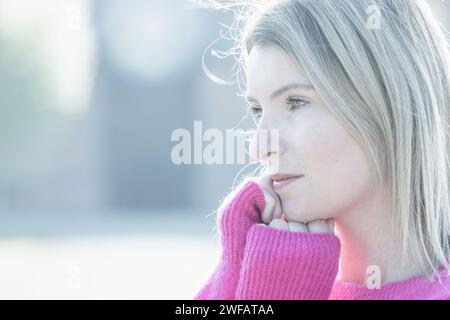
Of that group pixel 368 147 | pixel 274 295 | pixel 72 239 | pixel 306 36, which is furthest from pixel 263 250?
pixel 72 239

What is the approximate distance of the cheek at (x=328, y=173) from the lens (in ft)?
6.79

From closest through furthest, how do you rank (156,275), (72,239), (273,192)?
(273,192), (156,275), (72,239)

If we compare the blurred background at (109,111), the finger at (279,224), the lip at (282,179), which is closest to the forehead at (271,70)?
the lip at (282,179)

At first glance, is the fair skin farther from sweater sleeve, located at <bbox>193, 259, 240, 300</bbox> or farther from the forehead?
sweater sleeve, located at <bbox>193, 259, 240, 300</bbox>

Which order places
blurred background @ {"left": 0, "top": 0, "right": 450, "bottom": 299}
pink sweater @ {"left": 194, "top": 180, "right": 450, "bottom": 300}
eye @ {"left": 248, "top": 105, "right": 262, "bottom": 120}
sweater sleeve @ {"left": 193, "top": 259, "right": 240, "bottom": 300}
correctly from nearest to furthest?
pink sweater @ {"left": 194, "top": 180, "right": 450, "bottom": 300} < sweater sleeve @ {"left": 193, "top": 259, "right": 240, "bottom": 300} < eye @ {"left": 248, "top": 105, "right": 262, "bottom": 120} < blurred background @ {"left": 0, "top": 0, "right": 450, "bottom": 299}

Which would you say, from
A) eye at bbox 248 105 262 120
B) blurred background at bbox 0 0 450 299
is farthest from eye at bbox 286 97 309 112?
blurred background at bbox 0 0 450 299

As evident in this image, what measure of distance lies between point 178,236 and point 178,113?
9.21 metres

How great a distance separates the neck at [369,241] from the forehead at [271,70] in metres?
0.41

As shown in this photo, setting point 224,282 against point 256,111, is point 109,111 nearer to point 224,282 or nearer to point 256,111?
point 256,111

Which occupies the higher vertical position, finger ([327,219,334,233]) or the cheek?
the cheek

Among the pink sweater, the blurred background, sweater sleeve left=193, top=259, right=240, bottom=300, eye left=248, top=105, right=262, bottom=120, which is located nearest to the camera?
the pink sweater

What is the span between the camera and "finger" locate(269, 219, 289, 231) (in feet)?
7.10
